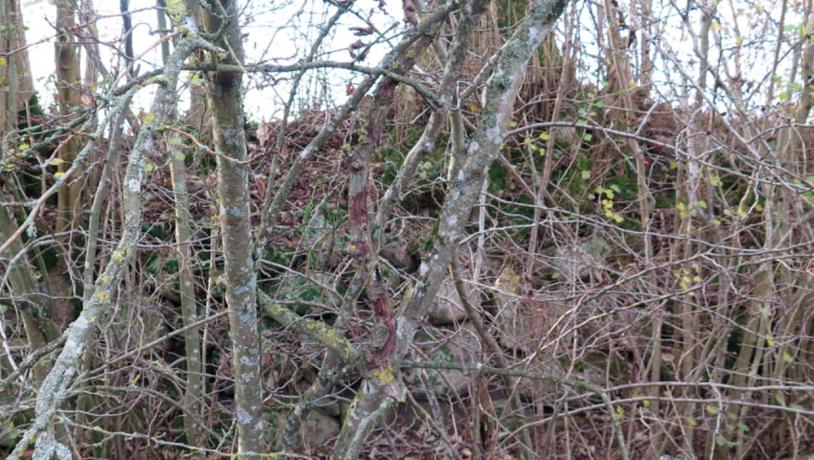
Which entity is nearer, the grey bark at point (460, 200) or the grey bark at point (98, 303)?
the grey bark at point (98, 303)

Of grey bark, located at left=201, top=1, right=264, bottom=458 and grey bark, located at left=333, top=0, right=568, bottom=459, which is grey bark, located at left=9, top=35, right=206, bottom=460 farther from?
grey bark, located at left=333, top=0, right=568, bottom=459

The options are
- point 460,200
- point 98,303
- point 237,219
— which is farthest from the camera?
point 460,200

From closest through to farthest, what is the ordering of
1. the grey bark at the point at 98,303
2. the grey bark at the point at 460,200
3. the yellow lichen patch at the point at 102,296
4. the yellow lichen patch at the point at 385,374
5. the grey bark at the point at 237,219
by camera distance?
the grey bark at the point at 98,303 → the yellow lichen patch at the point at 102,296 → the grey bark at the point at 237,219 → the grey bark at the point at 460,200 → the yellow lichen patch at the point at 385,374

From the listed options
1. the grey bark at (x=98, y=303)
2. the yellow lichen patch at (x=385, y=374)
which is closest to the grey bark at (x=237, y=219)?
the grey bark at (x=98, y=303)

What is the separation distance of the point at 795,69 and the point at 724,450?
8.43 feet

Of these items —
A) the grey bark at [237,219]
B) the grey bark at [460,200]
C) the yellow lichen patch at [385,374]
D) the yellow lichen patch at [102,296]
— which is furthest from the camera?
the yellow lichen patch at [385,374]

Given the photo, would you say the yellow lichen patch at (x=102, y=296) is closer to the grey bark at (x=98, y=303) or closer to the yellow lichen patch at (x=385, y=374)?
the grey bark at (x=98, y=303)

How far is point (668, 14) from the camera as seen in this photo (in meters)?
4.36

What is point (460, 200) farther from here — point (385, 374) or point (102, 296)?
point (102, 296)

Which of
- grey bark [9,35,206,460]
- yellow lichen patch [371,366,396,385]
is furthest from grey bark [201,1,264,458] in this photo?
yellow lichen patch [371,366,396,385]

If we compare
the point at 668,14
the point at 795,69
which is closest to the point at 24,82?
the point at 668,14

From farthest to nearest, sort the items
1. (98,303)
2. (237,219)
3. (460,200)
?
1. (460,200)
2. (237,219)
3. (98,303)

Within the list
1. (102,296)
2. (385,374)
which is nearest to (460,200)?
(385,374)

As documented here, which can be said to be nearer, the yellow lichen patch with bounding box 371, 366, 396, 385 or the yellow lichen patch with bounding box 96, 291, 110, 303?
the yellow lichen patch with bounding box 96, 291, 110, 303
